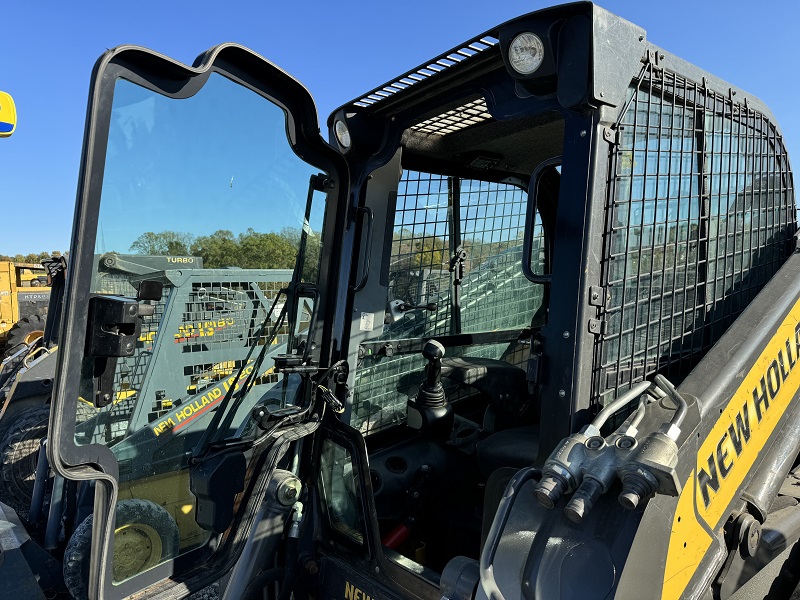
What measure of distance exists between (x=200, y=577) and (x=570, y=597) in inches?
51.9

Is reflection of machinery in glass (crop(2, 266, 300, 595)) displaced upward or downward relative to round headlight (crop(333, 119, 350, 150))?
downward

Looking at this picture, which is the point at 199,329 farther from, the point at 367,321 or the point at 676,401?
the point at 676,401

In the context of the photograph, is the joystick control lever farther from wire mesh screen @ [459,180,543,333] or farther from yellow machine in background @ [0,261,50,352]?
yellow machine in background @ [0,261,50,352]

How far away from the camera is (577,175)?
1736 millimetres

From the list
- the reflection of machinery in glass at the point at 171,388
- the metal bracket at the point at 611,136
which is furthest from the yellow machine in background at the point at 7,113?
the metal bracket at the point at 611,136

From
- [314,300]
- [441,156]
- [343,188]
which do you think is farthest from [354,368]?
[441,156]

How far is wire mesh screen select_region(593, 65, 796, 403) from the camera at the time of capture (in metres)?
1.80

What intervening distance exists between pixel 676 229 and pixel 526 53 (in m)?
0.77

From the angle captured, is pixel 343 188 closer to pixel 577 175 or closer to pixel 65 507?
pixel 577 175

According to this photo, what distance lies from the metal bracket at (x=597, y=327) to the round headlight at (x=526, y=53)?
76cm

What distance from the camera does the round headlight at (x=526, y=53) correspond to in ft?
5.64

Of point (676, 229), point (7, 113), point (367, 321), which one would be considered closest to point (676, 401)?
point (676, 229)

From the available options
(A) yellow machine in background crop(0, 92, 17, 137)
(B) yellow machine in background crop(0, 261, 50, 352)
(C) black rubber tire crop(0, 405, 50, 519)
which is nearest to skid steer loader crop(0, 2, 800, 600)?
(A) yellow machine in background crop(0, 92, 17, 137)

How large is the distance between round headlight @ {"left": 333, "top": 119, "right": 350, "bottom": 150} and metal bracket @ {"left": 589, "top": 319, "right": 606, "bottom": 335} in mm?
1239
